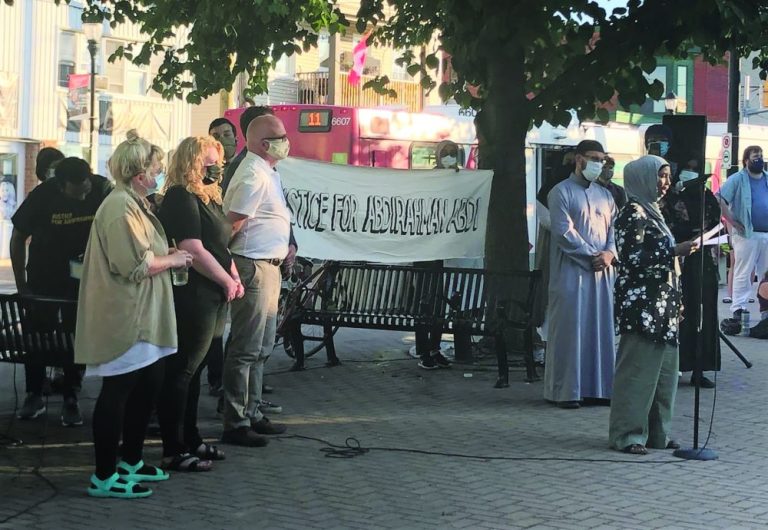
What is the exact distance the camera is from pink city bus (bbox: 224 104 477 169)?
19469 mm

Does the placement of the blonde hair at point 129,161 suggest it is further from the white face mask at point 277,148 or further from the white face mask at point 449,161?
the white face mask at point 449,161

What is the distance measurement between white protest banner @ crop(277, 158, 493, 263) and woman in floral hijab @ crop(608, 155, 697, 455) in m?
4.15

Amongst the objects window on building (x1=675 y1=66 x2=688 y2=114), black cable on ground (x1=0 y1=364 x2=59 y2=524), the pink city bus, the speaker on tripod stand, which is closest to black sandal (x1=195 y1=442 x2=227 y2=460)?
black cable on ground (x1=0 y1=364 x2=59 y2=524)

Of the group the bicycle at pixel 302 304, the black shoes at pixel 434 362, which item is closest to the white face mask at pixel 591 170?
the black shoes at pixel 434 362

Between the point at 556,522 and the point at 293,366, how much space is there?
561cm

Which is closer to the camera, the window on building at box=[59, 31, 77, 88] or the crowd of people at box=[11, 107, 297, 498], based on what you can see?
the crowd of people at box=[11, 107, 297, 498]

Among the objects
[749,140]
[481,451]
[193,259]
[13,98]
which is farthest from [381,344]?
[13,98]

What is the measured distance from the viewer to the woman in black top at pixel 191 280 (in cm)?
677

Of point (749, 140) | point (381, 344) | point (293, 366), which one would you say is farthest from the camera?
point (749, 140)

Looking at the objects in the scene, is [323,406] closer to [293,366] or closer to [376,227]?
[293,366]

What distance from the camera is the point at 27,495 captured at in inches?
250

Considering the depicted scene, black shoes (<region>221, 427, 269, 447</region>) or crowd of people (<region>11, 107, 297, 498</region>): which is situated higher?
crowd of people (<region>11, 107, 297, 498</region>)

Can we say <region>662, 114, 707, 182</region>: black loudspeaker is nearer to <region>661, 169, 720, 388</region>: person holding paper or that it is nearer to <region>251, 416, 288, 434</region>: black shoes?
<region>661, 169, 720, 388</region>: person holding paper

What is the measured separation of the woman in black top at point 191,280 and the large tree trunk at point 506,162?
5.18m
